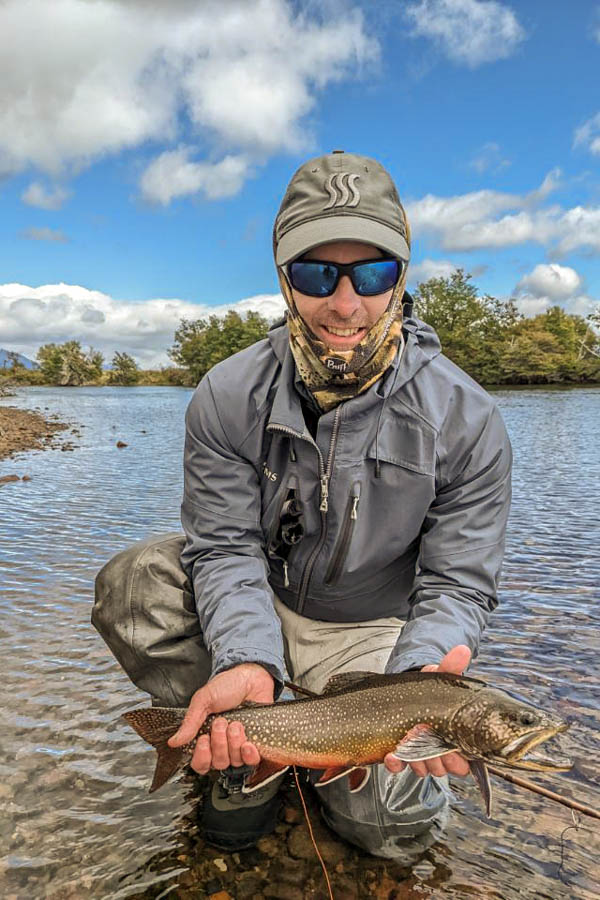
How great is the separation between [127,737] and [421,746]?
7.10 ft

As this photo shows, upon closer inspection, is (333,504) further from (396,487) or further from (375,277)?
(375,277)

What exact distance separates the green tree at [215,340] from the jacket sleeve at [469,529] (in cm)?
11507

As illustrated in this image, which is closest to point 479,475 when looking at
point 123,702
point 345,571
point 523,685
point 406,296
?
point 345,571

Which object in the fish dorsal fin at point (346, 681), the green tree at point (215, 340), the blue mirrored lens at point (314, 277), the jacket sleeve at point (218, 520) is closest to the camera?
the fish dorsal fin at point (346, 681)

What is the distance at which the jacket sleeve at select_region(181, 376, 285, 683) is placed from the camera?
3.34 m

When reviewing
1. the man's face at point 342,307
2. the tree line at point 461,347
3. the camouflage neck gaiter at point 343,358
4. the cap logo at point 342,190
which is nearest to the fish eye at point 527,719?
the camouflage neck gaiter at point 343,358

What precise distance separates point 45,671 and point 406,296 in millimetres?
3515

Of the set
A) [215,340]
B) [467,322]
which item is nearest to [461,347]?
[467,322]

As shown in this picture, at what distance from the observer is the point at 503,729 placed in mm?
2471

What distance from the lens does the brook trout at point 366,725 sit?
256cm

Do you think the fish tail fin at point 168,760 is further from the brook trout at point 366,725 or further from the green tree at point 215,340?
the green tree at point 215,340

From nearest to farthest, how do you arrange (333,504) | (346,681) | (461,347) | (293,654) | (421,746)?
(421,746) → (346,681) → (333,504) → (293,654) → (461,347)

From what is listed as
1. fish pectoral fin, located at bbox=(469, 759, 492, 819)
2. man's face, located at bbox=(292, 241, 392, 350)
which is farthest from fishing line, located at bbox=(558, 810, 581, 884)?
man's face, located at bbox=(292, 241, 392, 350)

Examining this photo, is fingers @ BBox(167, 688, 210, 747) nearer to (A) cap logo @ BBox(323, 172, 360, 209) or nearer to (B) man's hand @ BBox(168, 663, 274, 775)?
(B) man's hand @ BBox(168, 663, 274, 775)
